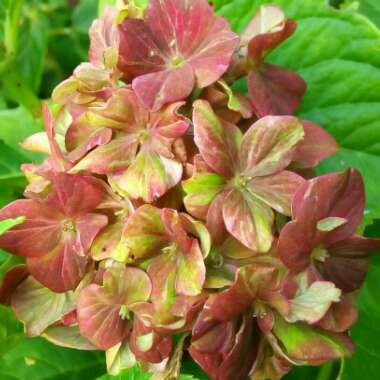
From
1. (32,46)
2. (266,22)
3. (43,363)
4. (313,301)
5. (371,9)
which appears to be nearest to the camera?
(313,301)

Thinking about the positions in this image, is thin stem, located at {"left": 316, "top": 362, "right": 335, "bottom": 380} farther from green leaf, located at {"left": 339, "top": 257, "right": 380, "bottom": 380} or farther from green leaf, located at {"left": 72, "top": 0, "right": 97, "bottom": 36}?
green leaf, located at {"left": 72, "top": 0, "right": 97, "bottom": 36}

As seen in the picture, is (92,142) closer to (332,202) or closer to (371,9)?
(332,202)

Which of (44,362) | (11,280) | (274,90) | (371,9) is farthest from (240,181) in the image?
(371,9)

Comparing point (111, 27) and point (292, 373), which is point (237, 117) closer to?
point (111, 27)

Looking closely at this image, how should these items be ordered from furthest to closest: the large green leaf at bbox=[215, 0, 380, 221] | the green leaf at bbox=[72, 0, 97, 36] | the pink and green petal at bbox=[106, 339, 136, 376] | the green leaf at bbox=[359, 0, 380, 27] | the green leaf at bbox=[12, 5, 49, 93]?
the green leaf at bbox=[72, 0, 97, 36], the green leaf at bbox=[12, 5, 49, 93], the green leaf at bbox=[359, 0, 380, 27], the large green leaf at bbox=[215, 0, 380, 221], the pink and green petal at bbox=[106, 339, 136, 376]

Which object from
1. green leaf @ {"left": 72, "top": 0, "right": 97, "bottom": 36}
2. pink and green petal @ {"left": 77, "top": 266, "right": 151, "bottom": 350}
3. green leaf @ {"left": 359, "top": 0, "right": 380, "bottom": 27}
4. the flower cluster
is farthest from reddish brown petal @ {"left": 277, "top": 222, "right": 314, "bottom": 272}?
green leaf @ {"left": 72, "top": 0, "right": 97, "bottom": 36}

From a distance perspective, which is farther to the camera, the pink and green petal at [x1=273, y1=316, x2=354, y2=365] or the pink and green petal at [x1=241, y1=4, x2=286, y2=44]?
the pink and green petal at [x1=241, y1=4, x2=286, y2=44]

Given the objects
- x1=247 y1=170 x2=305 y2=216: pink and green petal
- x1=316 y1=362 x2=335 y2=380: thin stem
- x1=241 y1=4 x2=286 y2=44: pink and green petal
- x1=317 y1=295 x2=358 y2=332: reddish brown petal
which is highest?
x1=241 y1=4 x2=286 y2=44: pink and green petal
